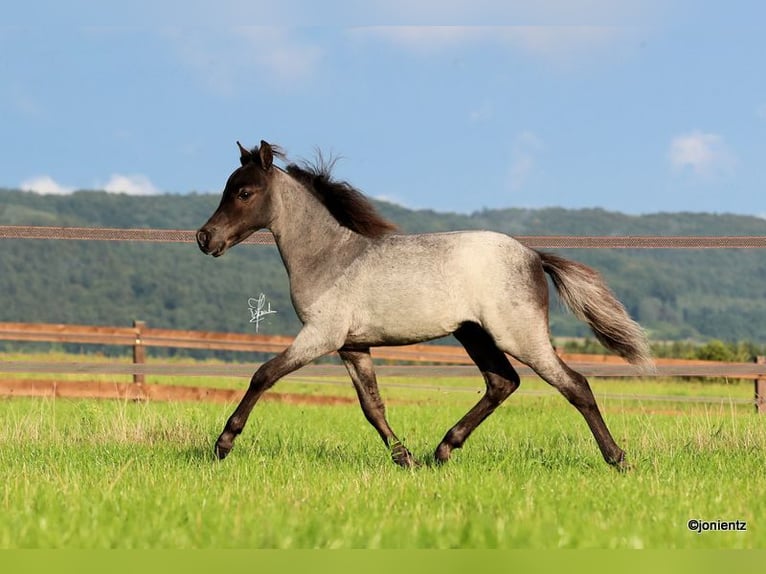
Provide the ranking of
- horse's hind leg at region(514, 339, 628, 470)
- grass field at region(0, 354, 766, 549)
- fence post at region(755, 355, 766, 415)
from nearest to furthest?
1. grass field at region(0, 354, 766, 549)
2. horse's hind leg at region(514, 339, 628, 470)
3. fence post at region(755, 355, 766, 415)

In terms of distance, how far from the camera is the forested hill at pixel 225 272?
324 ft

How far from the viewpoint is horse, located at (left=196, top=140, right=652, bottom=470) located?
18.1ft

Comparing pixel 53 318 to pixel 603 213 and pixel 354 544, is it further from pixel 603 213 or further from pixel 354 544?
pixel 603 213

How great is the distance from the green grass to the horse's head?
1292 millimetres

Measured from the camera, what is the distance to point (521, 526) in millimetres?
3605

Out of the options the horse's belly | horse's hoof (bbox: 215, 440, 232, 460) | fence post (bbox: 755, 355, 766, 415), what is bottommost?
fence post (bbox: 755, 355, 766, 415)

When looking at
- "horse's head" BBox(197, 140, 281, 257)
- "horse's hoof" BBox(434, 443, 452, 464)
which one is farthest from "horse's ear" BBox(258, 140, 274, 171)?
"horse's hoof" BBox(434, 443, 452, 464)

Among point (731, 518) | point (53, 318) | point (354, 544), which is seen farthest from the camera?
point (53, 318)

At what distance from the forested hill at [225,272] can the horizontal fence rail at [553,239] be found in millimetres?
65717

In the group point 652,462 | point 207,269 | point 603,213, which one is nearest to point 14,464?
point 652,462

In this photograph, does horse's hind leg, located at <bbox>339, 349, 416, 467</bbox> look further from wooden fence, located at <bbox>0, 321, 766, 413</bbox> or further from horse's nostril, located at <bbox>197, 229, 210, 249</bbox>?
wooden fence, located at <bbox>0, 321, 766, 413</bbox>

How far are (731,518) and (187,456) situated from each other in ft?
10.7

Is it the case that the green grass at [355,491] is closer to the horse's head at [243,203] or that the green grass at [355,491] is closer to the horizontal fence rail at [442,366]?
the horizontal fence rail at [442,366]

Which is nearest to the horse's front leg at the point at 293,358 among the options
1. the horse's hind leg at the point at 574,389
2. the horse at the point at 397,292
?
the horse at the point at 397,292
